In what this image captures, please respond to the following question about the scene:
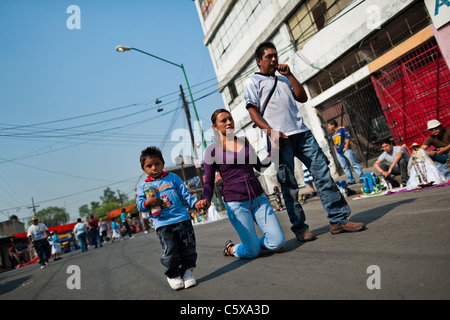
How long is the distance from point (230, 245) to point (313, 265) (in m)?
1.43

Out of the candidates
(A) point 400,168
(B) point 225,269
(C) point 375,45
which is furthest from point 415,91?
(B) point 225,269

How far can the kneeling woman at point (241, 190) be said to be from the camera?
2973 mm

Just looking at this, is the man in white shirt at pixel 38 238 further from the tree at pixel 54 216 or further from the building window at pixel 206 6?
the tree at pixel 54 216

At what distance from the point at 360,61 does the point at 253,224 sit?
993 centimetres

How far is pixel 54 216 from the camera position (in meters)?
105

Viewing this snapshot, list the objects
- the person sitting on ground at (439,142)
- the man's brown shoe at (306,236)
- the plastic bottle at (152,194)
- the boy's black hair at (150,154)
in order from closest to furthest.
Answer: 1. the plastic bottle at (152,194)
2. the boy's black hair at (150,154)
3. the man's brown shoe at (306,236)
4. the person sitting on ground at (439,142)

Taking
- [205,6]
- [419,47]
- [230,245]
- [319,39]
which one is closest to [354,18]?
[319,39]

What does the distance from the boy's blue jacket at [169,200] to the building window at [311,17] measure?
10893 mm

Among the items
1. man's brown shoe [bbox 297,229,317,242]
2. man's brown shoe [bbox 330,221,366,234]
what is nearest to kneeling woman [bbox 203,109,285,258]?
man's brown shoe [bbox 297,229,317,242]

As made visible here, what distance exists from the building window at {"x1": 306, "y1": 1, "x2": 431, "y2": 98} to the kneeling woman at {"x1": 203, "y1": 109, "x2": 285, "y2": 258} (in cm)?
862

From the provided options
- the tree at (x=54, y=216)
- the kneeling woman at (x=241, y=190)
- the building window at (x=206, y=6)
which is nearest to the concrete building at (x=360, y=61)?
the building window at (x=206, y=6)

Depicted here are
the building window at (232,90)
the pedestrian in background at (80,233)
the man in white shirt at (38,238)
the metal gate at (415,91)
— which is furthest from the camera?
the building window at (232,90)

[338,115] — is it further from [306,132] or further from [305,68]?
[306,132]

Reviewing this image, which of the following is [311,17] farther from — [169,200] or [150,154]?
[169,200]
